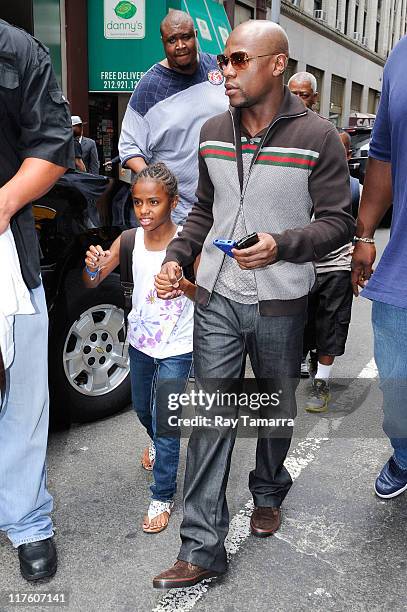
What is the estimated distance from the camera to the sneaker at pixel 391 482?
3.07 m

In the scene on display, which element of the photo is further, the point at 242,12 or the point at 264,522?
the point at 242,12

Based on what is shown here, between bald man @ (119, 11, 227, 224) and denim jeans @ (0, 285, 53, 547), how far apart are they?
149cm

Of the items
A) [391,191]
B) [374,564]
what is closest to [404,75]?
[391,191]

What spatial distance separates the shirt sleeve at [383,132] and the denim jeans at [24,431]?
1432mm

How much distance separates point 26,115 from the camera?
2.31 m

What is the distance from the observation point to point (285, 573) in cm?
255

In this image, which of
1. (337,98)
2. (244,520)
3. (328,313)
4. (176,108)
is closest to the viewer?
(244,520)

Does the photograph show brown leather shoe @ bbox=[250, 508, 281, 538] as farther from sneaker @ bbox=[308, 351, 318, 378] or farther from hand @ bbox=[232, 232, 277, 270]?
sneaker @ bbox=[308, 351, 318, 378]

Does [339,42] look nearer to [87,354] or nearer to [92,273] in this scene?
[87,354]

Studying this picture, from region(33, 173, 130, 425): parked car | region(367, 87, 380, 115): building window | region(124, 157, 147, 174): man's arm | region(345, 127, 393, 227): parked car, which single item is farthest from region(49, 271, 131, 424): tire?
region(367, 87, 380, 115): building window

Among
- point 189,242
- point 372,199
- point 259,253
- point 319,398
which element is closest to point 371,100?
point 319,398

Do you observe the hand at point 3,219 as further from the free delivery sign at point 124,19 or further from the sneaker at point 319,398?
the free delivery sign at point 124,19

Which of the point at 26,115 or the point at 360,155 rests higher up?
the point at 26,115

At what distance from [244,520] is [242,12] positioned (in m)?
18.1
